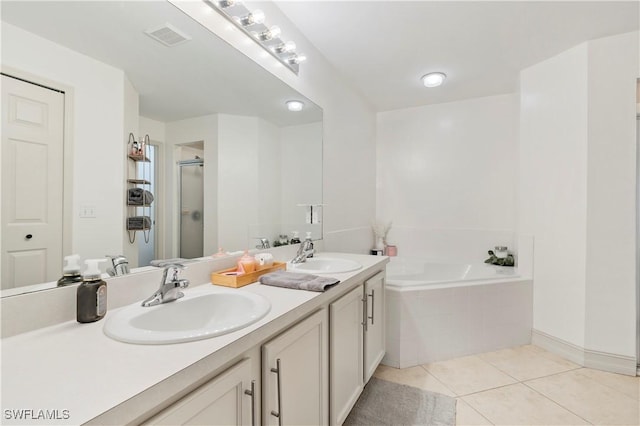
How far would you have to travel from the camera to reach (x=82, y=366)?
1.90 ft

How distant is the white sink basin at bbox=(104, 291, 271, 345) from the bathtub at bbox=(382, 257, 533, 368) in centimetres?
152

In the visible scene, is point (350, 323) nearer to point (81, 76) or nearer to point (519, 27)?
point (81, 76)

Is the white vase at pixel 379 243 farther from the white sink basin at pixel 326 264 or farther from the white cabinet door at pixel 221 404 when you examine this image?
the white cabinet door at pixel 221 404

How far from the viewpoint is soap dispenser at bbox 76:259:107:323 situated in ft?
2.62

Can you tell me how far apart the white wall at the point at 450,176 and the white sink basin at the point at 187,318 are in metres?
2.74

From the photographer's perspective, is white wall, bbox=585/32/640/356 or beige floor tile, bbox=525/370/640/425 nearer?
beige floor tile, bbox=525/370/640/425

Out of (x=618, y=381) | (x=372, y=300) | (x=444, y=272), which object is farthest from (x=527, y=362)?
(x=372, y=300)

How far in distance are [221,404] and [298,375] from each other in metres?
0.37

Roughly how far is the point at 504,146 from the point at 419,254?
1.43 metres

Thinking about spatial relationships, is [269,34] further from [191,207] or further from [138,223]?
[138,223]

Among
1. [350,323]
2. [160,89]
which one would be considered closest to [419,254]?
[350,323]

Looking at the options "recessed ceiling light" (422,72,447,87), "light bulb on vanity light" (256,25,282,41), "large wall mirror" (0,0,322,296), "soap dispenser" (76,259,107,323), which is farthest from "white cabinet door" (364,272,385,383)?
"recessed ceiling light" (422,72,447,87)

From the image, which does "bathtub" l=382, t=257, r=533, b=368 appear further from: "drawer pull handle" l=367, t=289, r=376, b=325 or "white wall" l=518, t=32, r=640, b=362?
"drawer pull handle" l=367, t=289, r=376, b=325

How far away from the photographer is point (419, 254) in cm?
340
